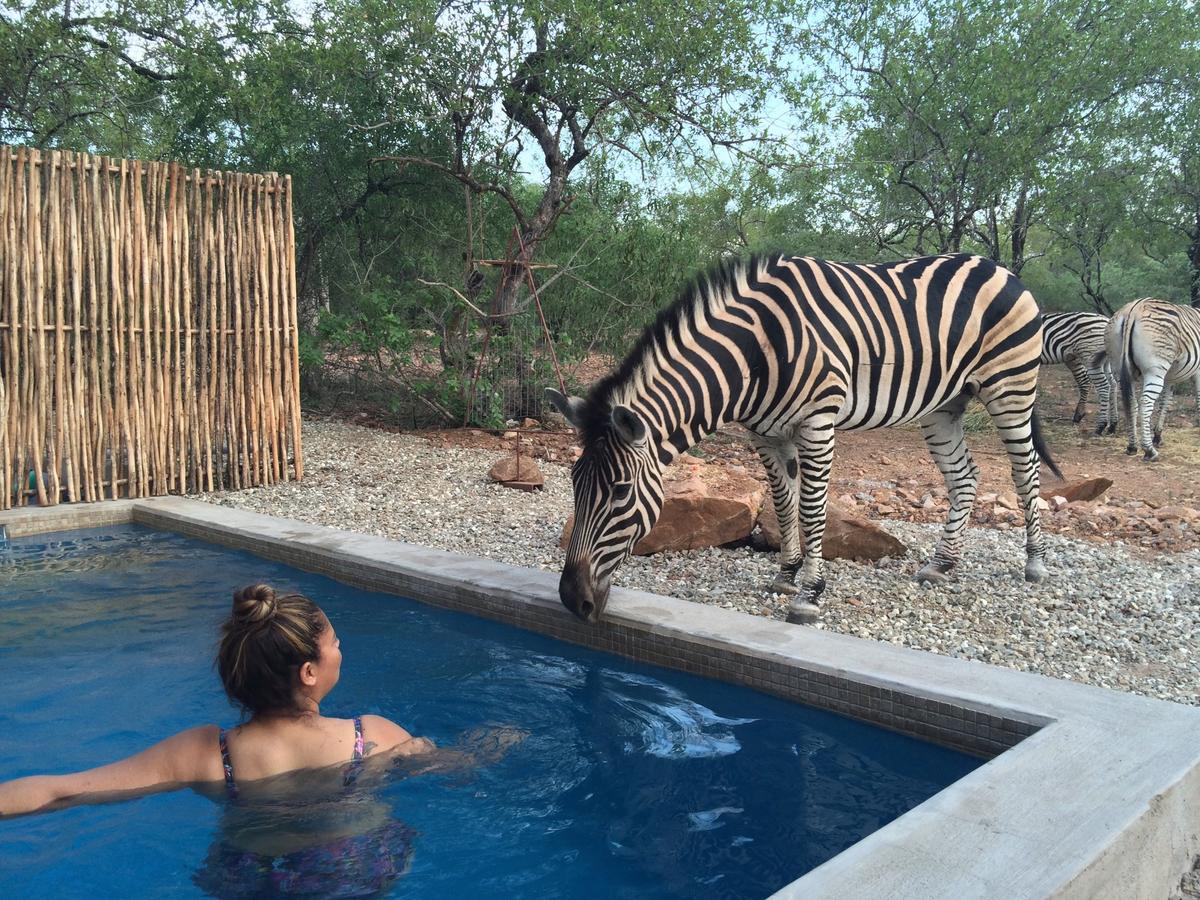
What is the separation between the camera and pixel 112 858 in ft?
9.69

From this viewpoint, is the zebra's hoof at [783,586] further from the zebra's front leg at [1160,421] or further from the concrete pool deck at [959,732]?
the zebra's front leg at [1160,421]

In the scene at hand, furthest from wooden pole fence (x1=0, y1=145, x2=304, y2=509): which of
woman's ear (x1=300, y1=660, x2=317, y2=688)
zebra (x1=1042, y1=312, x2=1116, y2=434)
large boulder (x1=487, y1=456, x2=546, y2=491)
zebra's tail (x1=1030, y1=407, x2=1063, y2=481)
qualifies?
zebra (x1=1042, y1=312, x2=1116, y2=434)

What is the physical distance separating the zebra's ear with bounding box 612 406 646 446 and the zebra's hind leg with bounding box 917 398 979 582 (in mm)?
2491

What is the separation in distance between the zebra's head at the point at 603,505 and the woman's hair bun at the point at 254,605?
1828mm

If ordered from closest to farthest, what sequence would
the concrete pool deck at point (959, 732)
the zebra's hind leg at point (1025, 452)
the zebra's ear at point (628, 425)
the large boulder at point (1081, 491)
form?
the concrete pool deck at point (959, 732), the zebra's ear at point (628, 425), the zebra's hind leg at point (1025, 452), the large boulder at point (1081, 491)

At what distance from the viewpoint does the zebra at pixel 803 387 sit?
448 centimetres

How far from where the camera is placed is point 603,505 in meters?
4.42

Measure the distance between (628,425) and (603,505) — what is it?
41 cm

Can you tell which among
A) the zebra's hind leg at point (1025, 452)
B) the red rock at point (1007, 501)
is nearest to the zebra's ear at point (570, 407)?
the zebra's hind leg at point (1025, 452)

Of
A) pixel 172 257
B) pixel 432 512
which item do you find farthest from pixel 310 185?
pixel 432 512

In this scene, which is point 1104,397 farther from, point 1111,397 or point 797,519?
point 797,519

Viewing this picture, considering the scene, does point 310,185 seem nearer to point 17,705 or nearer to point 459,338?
point 459,338

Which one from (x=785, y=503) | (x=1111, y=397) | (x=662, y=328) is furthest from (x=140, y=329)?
(x=1111, y=397)

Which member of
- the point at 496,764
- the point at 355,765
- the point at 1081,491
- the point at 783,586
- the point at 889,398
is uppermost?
the point at 889,398
